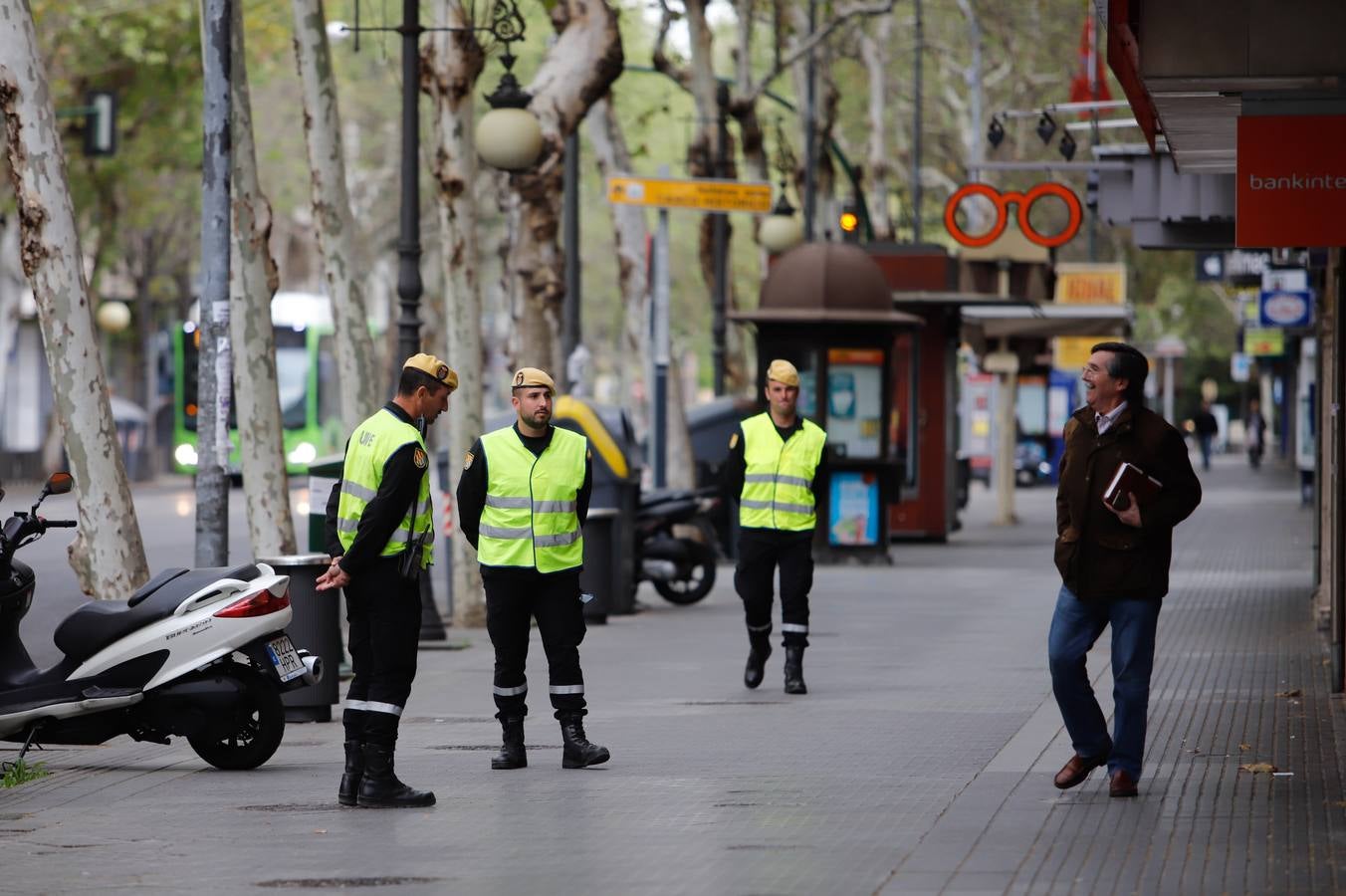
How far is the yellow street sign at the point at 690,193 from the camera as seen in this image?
21.8m

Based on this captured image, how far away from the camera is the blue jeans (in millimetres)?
9352

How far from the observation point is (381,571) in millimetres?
9367

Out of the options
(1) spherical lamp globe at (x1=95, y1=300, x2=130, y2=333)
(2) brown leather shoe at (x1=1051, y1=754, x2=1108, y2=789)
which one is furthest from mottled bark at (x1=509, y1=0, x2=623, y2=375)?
(1) spherical lamp globe at (x1=95, y1=300, x2=130, y2=333)

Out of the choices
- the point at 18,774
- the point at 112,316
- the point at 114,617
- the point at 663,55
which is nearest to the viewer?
the point at 18,774

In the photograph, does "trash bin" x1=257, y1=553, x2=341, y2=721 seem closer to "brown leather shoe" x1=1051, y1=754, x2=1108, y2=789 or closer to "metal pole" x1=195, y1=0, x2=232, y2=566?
"metal pole" x1=195, y1=0, x2=232, y2=566

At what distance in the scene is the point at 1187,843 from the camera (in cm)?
836

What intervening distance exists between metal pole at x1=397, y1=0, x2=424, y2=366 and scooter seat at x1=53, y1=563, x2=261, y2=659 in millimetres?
6115

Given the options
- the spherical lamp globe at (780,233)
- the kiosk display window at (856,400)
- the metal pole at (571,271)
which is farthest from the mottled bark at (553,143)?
the spherical lamp globe at (780,233)

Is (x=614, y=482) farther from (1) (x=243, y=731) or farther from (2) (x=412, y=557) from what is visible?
(2) (x=412, y=557)

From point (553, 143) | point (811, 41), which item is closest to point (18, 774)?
point (553, 143)

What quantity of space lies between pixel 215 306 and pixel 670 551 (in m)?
7.96

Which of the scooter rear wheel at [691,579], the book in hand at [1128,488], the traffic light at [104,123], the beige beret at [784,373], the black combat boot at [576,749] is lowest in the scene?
the scooter rear wheel at [691,579]

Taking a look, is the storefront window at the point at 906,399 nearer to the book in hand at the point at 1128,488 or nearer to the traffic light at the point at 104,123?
the traffic light at the point at 104,123

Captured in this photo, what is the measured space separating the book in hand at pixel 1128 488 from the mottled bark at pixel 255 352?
7.80m
